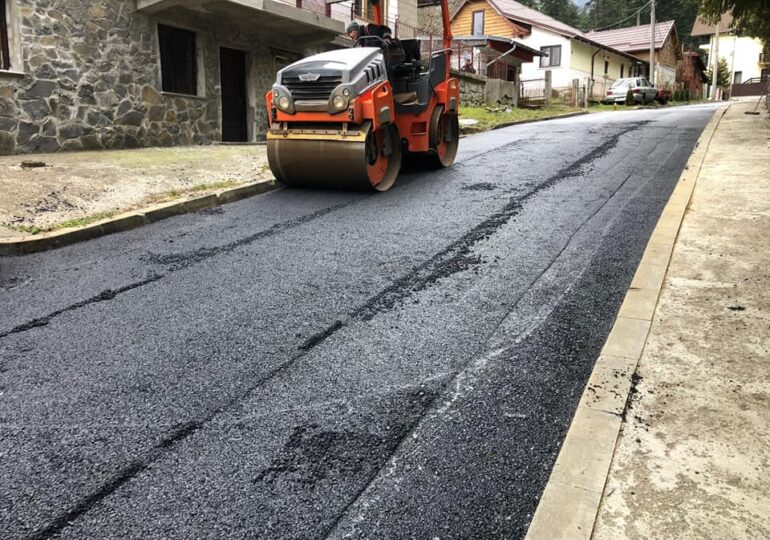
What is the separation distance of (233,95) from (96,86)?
3964mm

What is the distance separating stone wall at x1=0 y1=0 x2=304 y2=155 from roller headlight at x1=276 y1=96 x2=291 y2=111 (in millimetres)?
5485

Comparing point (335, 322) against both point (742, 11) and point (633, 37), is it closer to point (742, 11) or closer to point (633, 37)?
point (742, 11)

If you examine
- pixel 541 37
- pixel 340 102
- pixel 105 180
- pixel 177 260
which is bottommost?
pixel 177 260

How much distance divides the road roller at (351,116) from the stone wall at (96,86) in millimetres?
5182

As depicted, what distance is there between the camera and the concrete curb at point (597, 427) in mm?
2266

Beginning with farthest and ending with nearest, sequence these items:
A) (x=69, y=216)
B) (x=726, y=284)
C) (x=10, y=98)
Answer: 1. (x=10, y=98)
2. (x=69, y=216)
3. (x=726, y=284)

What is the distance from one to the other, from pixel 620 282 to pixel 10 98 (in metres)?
10.3

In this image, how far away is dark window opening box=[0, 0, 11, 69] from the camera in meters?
10.4

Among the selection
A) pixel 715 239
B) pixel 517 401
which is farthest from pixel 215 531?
pixel 715 239

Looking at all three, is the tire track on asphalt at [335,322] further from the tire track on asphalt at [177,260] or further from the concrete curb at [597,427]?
the concrete curb at [597,427]

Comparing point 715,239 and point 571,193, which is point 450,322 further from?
point 571,193

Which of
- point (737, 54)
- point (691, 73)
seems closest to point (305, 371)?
point (691, 73)

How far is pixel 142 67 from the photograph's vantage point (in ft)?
40.9

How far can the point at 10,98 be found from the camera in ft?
33.8
